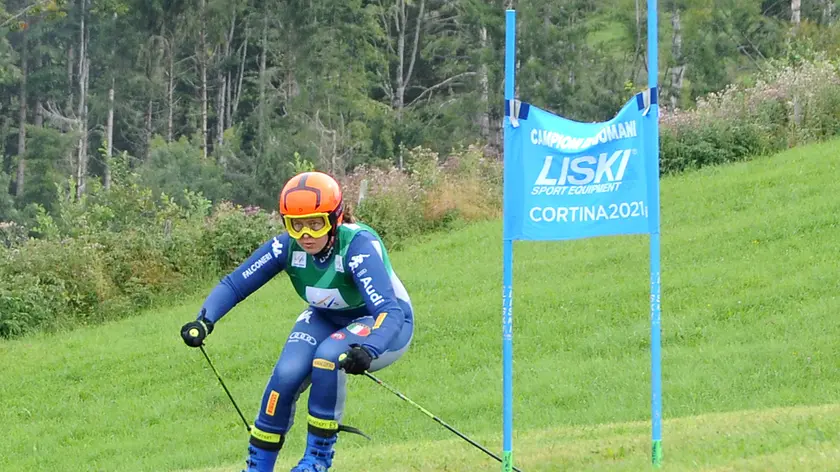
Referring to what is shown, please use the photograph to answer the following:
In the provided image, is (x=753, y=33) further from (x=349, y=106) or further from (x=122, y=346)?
(x=122, y=346)

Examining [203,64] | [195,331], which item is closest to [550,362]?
[195,331]

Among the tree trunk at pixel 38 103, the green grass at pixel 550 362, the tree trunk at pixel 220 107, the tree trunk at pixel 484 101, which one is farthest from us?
the tree trunk at pixel 220 107

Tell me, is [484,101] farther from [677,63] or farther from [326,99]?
[677,63]

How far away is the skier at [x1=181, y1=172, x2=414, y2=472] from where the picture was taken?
22.8 ft

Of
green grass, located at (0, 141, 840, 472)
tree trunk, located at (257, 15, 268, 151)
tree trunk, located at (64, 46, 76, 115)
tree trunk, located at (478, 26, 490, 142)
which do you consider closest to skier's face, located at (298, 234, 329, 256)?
green grass, located at (0, 141, 840, 472)

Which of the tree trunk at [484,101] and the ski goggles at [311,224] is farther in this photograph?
the tree trunk at [484,101]

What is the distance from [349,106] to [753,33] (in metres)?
17.3

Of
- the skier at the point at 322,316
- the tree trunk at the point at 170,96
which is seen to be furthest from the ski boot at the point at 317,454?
the tree trunk at the point at 170,96

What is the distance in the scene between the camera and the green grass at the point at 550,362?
992cm

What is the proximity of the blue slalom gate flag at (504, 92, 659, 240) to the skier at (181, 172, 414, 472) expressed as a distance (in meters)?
0.86

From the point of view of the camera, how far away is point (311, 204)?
712 cm

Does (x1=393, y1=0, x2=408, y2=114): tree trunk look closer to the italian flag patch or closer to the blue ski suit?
the blue ski suit

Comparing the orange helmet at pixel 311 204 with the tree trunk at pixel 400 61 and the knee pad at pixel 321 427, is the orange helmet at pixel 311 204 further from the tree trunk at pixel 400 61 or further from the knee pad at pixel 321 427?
the tree trunk at pixel 400 61

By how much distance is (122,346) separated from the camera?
63.1 ft
